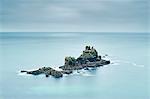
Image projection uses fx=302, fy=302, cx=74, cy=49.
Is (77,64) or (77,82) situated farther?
(77,64)

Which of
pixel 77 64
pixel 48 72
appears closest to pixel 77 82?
pixel 77 64

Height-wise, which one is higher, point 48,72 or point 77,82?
point 48,72

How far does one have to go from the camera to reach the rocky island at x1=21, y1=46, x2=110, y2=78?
445cm

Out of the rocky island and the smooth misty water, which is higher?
the rocky island

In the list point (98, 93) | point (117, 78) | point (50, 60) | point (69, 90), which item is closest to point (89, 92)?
point (98, 93)

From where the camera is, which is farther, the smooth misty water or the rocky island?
the rocky island

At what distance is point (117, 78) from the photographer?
4.49 m

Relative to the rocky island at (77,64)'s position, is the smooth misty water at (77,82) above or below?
below

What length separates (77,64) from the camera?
4695 mm

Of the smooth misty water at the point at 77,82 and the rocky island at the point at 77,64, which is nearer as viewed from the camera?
the smooth misty water at the point at 77,82

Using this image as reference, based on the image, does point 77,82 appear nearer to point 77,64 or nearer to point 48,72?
point 77,64

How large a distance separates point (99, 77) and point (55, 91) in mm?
1043

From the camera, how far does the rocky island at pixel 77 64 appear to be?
14.6 feet

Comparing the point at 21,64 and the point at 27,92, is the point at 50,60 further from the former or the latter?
the point at 27,92
